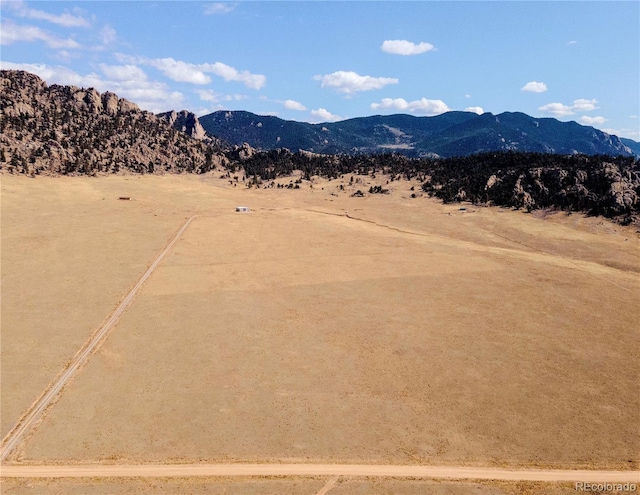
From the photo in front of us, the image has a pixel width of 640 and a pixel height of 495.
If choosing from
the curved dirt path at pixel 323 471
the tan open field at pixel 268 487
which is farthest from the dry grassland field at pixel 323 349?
the curved dirt path at pixel 323 471

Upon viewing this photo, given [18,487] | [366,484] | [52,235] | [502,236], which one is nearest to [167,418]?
[18,487]

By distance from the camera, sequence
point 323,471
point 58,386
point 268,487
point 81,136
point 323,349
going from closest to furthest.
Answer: point 268,487
point 323,471
point 58,386
point 323,349
point 81,136

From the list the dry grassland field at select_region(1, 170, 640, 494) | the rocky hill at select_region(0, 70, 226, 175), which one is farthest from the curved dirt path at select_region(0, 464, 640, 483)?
the rocky hill at select_region(0, 70, 226, 175)

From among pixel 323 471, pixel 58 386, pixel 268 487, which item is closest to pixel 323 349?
pixel 323 471

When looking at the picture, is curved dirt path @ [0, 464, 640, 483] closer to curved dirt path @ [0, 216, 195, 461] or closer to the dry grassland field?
the dry grassland field

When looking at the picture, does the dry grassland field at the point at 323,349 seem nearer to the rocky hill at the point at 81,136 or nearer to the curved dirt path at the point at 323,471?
the curved dirt path at the point at 323,471

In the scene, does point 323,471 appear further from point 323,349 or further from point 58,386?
point 58,386

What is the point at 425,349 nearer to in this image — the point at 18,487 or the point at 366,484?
the point at 366,484
